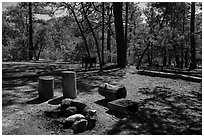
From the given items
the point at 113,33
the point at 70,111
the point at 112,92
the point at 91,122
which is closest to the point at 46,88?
the point at 70,111

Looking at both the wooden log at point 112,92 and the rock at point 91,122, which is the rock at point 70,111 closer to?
the rock at point 91,122

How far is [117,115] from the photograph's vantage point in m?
5.16

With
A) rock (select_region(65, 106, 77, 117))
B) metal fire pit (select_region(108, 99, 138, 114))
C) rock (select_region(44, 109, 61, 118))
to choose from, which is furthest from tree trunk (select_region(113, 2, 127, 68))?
rock (select_region(44, 109, 61, 118))

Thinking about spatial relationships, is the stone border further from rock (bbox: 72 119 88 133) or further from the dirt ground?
rock (bbox: 72 119 88 133)

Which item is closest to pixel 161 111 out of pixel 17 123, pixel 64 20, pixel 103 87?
pixel 103 87

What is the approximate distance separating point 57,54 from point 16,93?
25.3 metres

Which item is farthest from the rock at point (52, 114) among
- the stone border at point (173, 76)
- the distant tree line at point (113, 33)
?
the distant tree line at point (113, 33)

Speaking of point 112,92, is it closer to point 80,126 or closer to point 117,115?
point 117,115

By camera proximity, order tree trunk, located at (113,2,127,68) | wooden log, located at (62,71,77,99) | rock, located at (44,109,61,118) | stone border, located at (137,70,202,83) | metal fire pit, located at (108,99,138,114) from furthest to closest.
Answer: tree trunk, located at (113,2,127,68) < stone border, located at (137,70,202,83) < wooden log, located at (62,71,77,99) < metal fire pit, located at (108,99,138,114) < rock, located at (44,109,61,118)

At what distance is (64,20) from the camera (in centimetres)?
1597

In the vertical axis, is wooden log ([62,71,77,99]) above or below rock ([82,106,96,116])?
above

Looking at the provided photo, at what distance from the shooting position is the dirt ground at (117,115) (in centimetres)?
434

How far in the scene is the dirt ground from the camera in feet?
14.2

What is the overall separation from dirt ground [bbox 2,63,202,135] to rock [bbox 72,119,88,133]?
0.11 metres
